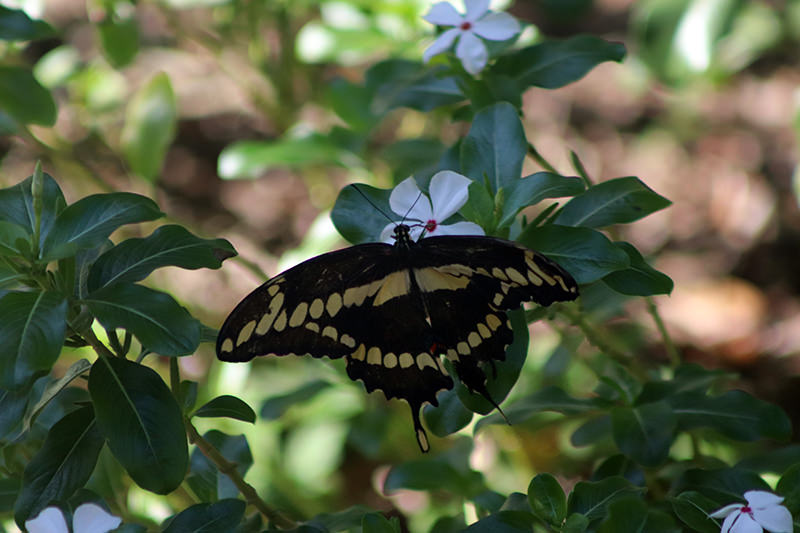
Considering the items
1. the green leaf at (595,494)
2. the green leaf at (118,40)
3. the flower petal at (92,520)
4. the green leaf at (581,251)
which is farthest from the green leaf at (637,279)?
the green leaf at (118,40)

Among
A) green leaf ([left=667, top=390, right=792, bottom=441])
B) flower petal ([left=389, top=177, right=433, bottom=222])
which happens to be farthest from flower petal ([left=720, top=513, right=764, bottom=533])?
flower petal ([left=389, top=177, right=433, bottom=222])

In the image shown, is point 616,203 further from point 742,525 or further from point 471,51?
point 742,525

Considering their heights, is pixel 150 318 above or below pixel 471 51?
below

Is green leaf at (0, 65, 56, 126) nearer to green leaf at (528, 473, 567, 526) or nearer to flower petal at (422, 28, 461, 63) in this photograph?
flower petal at (422, 28, 461, 63)

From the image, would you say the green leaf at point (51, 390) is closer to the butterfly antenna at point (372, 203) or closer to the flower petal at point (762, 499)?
the butterfly antenna at point (372, 203)

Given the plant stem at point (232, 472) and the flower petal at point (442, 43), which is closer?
the plant stem at point (232, 472)

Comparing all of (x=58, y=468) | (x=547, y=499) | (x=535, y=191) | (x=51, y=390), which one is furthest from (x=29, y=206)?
(x=547, y=499)
